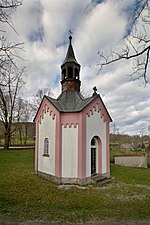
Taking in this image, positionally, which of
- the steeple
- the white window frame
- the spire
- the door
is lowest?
the door

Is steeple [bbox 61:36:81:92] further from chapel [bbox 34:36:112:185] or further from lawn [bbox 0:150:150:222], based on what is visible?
lawn [bbox 0:150:150:222]

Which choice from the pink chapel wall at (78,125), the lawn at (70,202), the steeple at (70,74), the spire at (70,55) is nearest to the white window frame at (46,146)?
the pink chapel wall at (78,125)

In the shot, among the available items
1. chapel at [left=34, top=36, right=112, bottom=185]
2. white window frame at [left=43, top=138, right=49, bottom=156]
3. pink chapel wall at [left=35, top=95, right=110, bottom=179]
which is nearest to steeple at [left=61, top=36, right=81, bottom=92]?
chapel at [left=34, top=36, right=112, bottom=185]

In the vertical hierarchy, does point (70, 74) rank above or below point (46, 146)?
above

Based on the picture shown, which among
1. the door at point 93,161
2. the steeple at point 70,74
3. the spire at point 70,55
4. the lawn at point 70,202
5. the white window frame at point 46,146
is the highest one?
the spire at point 70,55

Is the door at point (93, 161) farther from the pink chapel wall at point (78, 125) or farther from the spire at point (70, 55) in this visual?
the spire at point (70, 55)

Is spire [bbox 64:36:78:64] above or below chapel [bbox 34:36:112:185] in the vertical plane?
above

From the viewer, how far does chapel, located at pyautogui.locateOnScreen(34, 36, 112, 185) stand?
11.3 meters

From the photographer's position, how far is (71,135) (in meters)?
11.6

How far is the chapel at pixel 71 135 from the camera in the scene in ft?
37.1

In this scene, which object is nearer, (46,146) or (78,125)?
(78,125)

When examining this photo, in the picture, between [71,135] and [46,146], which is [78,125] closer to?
[71,135]

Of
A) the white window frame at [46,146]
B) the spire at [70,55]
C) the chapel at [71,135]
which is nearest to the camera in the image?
the chapel at [71,135]

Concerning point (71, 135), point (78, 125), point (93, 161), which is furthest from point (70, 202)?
point (93, 161)
